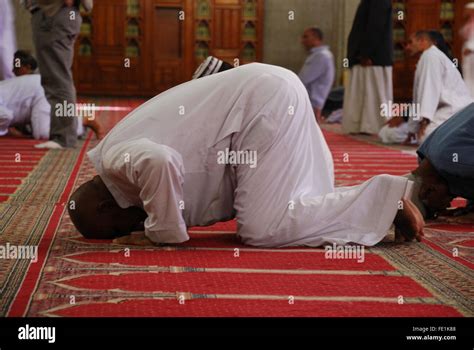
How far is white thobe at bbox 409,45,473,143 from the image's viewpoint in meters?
7.24

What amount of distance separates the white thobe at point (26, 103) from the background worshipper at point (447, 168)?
4.26 metres

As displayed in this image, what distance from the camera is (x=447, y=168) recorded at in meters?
3.65

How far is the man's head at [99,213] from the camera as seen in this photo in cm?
309

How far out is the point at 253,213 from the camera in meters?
3.04

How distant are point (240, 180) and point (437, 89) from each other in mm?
4520

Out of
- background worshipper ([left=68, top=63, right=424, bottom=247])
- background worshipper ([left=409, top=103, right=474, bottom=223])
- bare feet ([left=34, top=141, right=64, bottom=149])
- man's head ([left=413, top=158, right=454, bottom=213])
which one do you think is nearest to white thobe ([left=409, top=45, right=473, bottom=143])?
bare feet ([left=34, top=141, right=64, bottom=149])

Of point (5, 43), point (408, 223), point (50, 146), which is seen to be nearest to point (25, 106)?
point (5, 43)

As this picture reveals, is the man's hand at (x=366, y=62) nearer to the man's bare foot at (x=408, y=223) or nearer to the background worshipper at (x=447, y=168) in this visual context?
the background worshipper at (x=447, y=168)

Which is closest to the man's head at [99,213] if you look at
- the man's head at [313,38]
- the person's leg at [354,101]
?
the person's leg at [354,101]

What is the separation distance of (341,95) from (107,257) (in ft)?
31.6

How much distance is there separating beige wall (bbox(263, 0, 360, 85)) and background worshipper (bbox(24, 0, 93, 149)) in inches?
317

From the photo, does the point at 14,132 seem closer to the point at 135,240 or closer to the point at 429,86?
the point at 429,86
